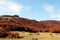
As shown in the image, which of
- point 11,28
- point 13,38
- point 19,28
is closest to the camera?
point 13,38

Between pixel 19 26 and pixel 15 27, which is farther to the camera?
pixel 19 26

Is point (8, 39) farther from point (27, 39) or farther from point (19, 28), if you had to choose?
point (19, 28)

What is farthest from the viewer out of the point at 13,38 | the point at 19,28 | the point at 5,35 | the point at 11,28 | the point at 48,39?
the point at 19,28

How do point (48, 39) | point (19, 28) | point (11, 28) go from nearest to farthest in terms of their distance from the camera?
point (48, 39)
point (11, 28)
point (19, 28)

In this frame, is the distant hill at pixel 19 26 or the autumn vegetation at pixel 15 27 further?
the distant hill at pixel 19 26

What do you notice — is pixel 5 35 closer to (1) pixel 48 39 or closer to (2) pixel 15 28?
(1) pixel 48 39

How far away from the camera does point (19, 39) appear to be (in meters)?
27.2

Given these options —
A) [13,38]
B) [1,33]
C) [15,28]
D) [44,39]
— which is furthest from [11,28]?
[44,39]

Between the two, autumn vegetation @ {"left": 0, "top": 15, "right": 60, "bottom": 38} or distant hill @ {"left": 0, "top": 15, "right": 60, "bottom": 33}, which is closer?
autumn vegetation @ {"left": 0, "top": 15, "right": 60, "bottom": 38}

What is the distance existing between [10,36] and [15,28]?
15.9 metres

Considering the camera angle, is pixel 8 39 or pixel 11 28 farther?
pixel 11 28

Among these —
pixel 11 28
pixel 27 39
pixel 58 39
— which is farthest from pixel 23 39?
pixel 11 28

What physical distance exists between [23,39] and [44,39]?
2.98m

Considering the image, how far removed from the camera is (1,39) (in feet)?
90.6
